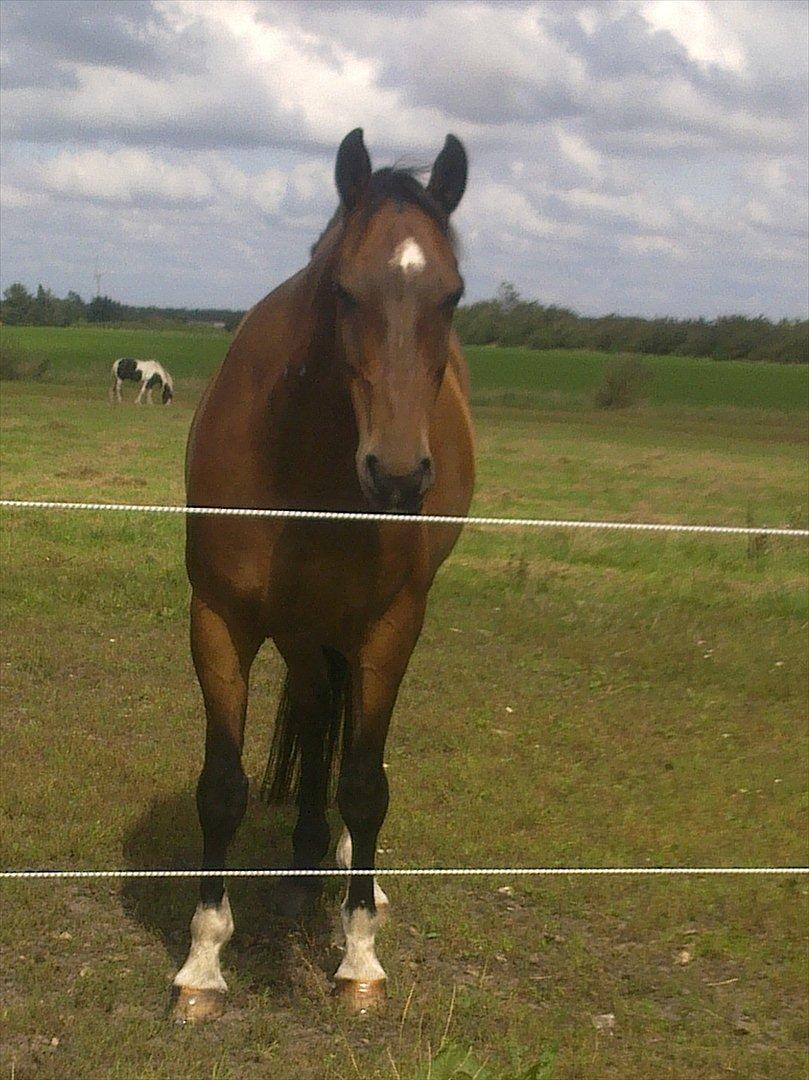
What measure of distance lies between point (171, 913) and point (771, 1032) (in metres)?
1.84

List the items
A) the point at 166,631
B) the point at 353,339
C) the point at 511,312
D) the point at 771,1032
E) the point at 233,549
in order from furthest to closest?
the point at 511,312
the point at 166,631
the point at 771,1032
the point at 233,549
the point at 353,339

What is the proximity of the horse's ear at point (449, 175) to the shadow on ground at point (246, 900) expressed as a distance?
2196 millimetres

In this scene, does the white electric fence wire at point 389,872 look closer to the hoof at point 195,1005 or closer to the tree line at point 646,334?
the hoof at point 195,1005

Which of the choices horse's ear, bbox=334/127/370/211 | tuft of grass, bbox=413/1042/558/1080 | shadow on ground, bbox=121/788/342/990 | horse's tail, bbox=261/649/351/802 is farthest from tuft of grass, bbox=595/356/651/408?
tuft of grass, bbox=413/1042/558/1080

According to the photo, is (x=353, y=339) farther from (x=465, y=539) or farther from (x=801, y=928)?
(x=465, y=539)

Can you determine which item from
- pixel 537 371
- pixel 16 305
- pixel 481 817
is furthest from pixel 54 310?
pixel 481 817

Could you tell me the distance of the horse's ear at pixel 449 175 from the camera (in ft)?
10.2

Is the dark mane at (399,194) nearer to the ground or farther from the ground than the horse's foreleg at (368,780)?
farther from the ground

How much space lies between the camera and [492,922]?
13.7 feet

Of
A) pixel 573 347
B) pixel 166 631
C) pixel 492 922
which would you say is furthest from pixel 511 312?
pixel 492 922

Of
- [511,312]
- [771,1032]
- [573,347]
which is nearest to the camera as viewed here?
[771,1032]

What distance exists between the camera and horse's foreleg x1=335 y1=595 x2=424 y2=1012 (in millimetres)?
3479

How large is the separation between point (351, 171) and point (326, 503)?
2.77ft

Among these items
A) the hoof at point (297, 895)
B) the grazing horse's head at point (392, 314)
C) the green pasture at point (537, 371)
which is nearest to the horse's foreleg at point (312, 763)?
the hoof at point (297, 895)
